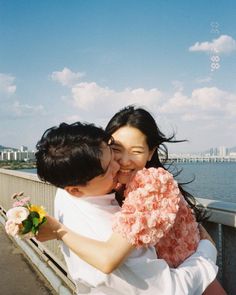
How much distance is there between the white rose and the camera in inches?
68.5

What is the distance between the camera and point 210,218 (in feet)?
7.82

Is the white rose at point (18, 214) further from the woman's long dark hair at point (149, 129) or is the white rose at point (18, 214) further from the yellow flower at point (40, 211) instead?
the woman's long dark hair at point (149, 129)

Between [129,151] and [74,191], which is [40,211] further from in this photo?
[129,151]

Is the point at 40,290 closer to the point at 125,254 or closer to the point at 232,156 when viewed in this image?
the point at 125,254

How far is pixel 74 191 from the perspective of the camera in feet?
6.01

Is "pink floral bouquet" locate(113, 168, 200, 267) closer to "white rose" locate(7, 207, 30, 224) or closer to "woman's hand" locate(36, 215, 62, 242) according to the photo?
"woman's hand" locate(36, 215, 62, 242)

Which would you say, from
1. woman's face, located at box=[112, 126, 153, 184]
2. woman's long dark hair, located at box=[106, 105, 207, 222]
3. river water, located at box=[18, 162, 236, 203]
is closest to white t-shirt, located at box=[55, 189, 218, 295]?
woman's face, located at box=[112, 126, 153, 184]

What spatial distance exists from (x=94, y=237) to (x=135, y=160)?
67 cm

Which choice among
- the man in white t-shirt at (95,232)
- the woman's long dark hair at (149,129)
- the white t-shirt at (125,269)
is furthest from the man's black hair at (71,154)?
the woman's long dark hair at (149,129)

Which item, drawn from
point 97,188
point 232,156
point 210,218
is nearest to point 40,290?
point 210,218

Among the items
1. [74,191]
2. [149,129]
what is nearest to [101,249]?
[74,191]

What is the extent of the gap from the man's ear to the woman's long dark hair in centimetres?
63

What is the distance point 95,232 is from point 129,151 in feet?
2.28

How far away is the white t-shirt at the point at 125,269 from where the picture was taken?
1.64m
